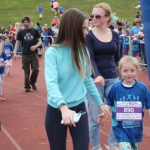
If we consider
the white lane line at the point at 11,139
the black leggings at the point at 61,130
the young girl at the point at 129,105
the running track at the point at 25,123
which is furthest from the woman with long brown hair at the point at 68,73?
the white lane line at the point at 11,139

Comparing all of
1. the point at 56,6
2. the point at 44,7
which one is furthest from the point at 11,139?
the point at 44,7

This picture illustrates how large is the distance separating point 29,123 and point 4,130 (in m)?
0.60

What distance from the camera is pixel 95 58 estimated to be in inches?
218

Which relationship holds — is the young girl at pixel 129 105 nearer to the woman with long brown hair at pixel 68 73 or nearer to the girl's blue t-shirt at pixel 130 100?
the girl's blue t-shirt at pixel 130 100

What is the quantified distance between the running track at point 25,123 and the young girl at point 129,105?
1.65 meters

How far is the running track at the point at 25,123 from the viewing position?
676cm

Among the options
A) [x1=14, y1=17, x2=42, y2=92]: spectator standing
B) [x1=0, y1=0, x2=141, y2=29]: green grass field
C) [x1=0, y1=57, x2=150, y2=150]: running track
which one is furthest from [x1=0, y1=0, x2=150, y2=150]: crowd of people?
[x1=0, y1=0, x2=141, y2=29]: green grass field

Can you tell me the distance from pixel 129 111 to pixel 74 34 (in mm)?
1363

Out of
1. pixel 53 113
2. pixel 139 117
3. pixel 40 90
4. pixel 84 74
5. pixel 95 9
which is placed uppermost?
pixel 95 9

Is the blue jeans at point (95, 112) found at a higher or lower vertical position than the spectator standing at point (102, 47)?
lower

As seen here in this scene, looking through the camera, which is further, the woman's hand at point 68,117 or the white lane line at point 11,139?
the white lane line at point 11,139

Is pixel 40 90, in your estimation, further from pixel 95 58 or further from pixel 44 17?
pixel 44 17

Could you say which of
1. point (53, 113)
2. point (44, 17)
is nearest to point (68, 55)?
point (53, 113)

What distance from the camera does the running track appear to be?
676cm
